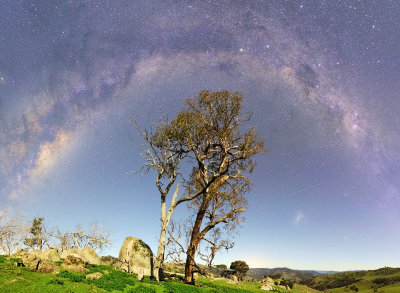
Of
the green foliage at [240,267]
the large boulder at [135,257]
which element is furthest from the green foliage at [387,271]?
the large boulder at [135,257]

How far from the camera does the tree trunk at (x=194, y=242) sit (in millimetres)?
22750

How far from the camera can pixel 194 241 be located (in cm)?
2380

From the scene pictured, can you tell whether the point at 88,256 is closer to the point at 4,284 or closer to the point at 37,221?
the point at 4,284

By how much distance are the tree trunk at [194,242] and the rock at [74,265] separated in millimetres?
10010

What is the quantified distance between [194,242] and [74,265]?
11681mm

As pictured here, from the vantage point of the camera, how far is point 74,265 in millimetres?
18859

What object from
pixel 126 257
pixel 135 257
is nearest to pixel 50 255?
pixel 126 257

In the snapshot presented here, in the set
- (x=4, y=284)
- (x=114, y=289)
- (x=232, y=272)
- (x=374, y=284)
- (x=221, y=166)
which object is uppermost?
(x=221, y=166)

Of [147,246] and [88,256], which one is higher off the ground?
[147,246]

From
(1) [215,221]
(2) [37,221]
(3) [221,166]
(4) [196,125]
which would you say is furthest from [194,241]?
(2) [37,221]

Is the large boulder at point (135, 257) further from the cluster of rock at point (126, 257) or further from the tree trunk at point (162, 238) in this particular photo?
the tree trunk at point (162, 238)

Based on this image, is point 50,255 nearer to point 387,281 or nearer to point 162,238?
point 162,238

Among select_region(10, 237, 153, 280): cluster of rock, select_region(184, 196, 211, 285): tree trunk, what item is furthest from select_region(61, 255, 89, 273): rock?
select_region(184, 196, 211, 285): tree trunk

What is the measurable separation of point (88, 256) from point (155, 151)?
16.8m
